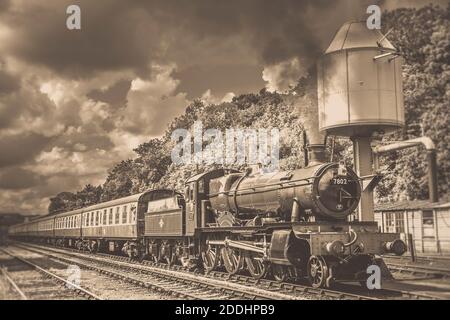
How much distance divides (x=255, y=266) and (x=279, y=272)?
1.12 meters

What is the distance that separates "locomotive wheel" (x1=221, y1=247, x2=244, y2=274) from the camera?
1491 cm

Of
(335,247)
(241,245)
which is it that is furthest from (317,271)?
(241,245)

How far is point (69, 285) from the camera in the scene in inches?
543

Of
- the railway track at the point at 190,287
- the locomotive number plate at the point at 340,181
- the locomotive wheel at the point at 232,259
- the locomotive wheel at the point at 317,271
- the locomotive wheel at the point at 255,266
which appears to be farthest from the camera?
the locomotive wheel at the point at 232,259

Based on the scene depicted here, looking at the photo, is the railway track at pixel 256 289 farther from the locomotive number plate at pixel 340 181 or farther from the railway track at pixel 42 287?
the locomotive number plate at pixel 340 181

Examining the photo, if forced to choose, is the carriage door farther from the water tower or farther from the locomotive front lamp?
the locomotive front lamp

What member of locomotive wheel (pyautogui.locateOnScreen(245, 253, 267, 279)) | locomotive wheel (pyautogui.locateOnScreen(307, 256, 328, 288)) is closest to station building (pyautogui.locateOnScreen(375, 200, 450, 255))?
locomotive wheel (pyautogui.locateOnScreen(245, 253, 267, 279))

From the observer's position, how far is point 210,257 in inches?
658

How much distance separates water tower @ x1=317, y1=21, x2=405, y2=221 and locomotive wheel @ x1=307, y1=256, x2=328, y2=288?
491 centimetres

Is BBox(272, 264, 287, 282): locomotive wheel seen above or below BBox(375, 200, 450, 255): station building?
below

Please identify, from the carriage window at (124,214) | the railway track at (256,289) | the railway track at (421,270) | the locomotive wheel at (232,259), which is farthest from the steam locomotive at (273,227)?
the railway track at (421,270)

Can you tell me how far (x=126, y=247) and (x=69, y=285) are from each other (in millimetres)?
10376

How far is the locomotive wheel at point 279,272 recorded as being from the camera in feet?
43.3
